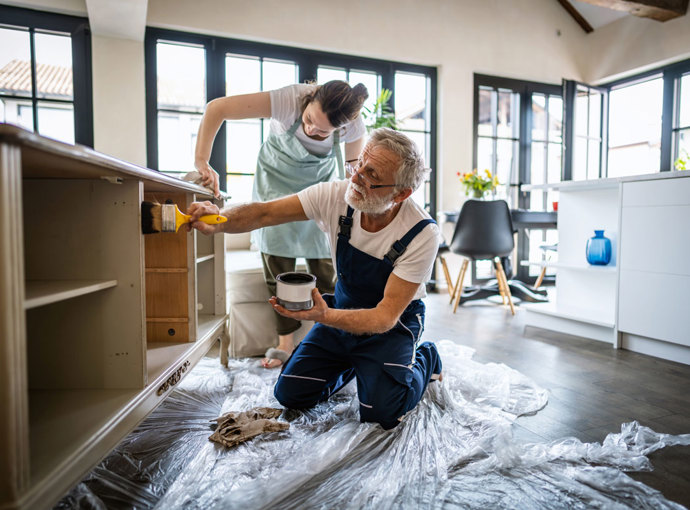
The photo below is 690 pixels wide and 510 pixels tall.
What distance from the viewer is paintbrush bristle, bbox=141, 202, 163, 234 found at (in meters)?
1.17

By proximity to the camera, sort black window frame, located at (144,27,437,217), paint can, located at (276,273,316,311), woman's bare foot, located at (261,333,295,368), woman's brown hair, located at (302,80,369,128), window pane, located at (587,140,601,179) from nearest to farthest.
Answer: paint can, located at (276,273,316,311) < woman's brown hair, located at (302,80,369,128) < woman's bare foot, located at (261,333,295,368) < black window frame, located at (144,27,437,217) < window pane, located at (587,140,601,179)

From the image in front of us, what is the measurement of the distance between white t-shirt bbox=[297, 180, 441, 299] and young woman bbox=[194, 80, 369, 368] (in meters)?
0.38

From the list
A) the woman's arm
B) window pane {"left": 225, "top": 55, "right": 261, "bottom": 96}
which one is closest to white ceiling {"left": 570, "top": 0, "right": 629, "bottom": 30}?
window pane {"left": 225, "top": 55, "right": 261, "bottom": 96}

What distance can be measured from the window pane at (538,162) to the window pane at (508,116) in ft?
1.21

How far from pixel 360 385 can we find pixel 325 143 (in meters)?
1.05

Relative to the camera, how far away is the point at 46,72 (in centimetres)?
349

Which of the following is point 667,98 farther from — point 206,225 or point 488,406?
point 206,225

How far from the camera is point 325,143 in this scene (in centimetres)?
203

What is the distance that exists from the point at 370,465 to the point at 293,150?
133 centimetres

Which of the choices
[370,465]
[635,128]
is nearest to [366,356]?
[370,465]

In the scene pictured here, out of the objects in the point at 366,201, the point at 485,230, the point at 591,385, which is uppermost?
the point at 366,201

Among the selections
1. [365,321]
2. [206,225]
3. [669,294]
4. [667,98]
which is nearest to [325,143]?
[206,225]

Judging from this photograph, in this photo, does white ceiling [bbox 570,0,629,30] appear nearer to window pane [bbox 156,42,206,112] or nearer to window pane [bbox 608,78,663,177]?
window pane [bbox 608,78,663,177]

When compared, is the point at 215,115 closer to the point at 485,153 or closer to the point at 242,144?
the point at 242,144
